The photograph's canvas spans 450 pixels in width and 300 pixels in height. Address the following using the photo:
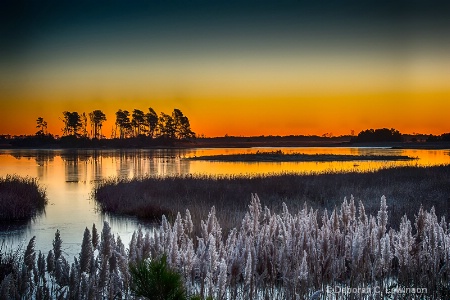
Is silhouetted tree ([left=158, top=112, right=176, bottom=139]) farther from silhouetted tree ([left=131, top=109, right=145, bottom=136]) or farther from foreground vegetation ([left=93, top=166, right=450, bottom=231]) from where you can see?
foreground vegetation ([left=93, top=166, right=450, bottom=231])

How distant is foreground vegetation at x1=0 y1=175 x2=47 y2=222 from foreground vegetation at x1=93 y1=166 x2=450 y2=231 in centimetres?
330

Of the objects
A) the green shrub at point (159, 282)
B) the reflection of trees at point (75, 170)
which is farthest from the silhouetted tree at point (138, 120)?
the green shrub at point (159, 282)

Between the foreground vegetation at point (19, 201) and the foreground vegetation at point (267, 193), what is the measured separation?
10.8 feet

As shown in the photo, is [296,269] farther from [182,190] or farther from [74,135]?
[74,135]

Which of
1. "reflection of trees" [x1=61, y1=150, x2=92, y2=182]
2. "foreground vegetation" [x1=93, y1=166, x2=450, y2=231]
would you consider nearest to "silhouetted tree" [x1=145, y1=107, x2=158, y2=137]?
"reflection of trees" [x1=61, y1=150, x2=92, y2=182]

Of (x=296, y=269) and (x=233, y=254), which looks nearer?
(x=296, y=269)

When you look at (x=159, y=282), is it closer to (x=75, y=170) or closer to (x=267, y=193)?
(x=267, y=193)

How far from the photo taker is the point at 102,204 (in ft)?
80.8

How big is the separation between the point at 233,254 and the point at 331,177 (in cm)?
2480

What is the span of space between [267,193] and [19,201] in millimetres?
12217

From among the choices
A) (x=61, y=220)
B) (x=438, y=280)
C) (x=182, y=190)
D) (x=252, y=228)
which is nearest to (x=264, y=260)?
(x=252, y=228)

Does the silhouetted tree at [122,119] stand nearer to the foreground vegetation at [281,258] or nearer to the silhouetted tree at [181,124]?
the silhouetted tree at [181,124]

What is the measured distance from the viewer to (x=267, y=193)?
24062mm

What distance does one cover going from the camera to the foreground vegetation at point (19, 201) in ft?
66.2
